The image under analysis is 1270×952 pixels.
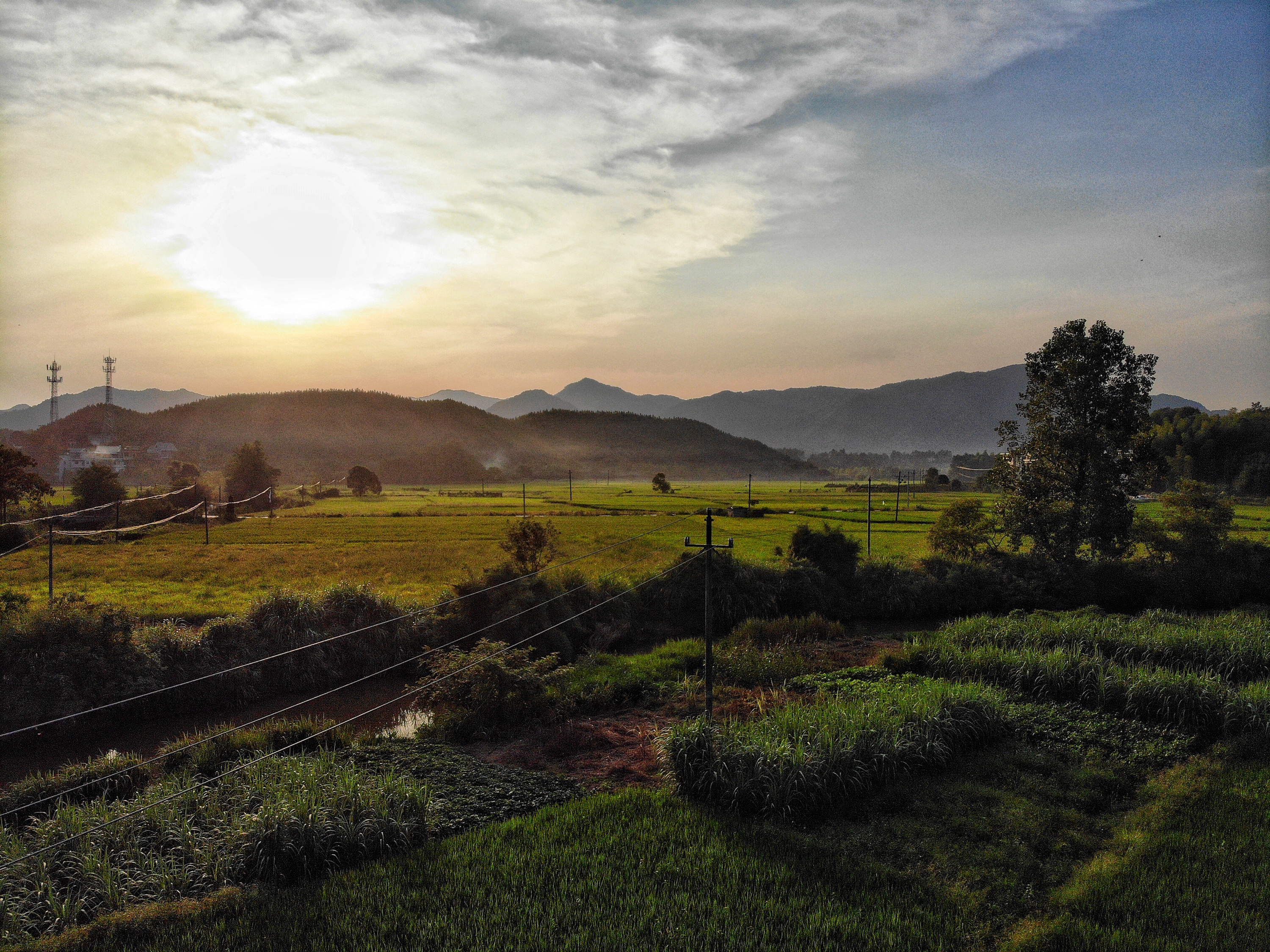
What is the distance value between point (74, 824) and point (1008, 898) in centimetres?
1160

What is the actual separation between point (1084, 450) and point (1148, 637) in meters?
14.5

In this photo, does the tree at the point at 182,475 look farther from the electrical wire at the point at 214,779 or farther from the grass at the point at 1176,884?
the grass at the point at 1176,884

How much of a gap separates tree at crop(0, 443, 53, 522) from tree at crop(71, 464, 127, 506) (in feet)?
56.8

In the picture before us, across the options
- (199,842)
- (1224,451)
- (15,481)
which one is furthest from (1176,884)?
(1224,451)

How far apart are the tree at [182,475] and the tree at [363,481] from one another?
16.4m

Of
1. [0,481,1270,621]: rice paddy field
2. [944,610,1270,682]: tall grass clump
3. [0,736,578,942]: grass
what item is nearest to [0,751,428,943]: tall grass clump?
[0,736,578,942]: grass

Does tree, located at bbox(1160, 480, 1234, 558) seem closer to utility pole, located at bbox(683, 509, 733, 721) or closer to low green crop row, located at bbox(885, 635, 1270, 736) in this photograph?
low green crop row, located at bbox(885, 635, 1270, 736)

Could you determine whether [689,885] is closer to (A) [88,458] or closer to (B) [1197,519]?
(B) [1197,519]

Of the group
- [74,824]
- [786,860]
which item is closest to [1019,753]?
[786,860]

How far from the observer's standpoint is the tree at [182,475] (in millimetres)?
63656

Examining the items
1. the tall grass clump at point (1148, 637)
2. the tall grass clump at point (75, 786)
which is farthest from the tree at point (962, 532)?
the tall grass clump at point (75, 786)

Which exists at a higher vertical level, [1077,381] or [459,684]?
[1077,381]

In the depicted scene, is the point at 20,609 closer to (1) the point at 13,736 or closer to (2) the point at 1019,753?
(1) the point at 13,736

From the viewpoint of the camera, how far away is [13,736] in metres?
15.1
